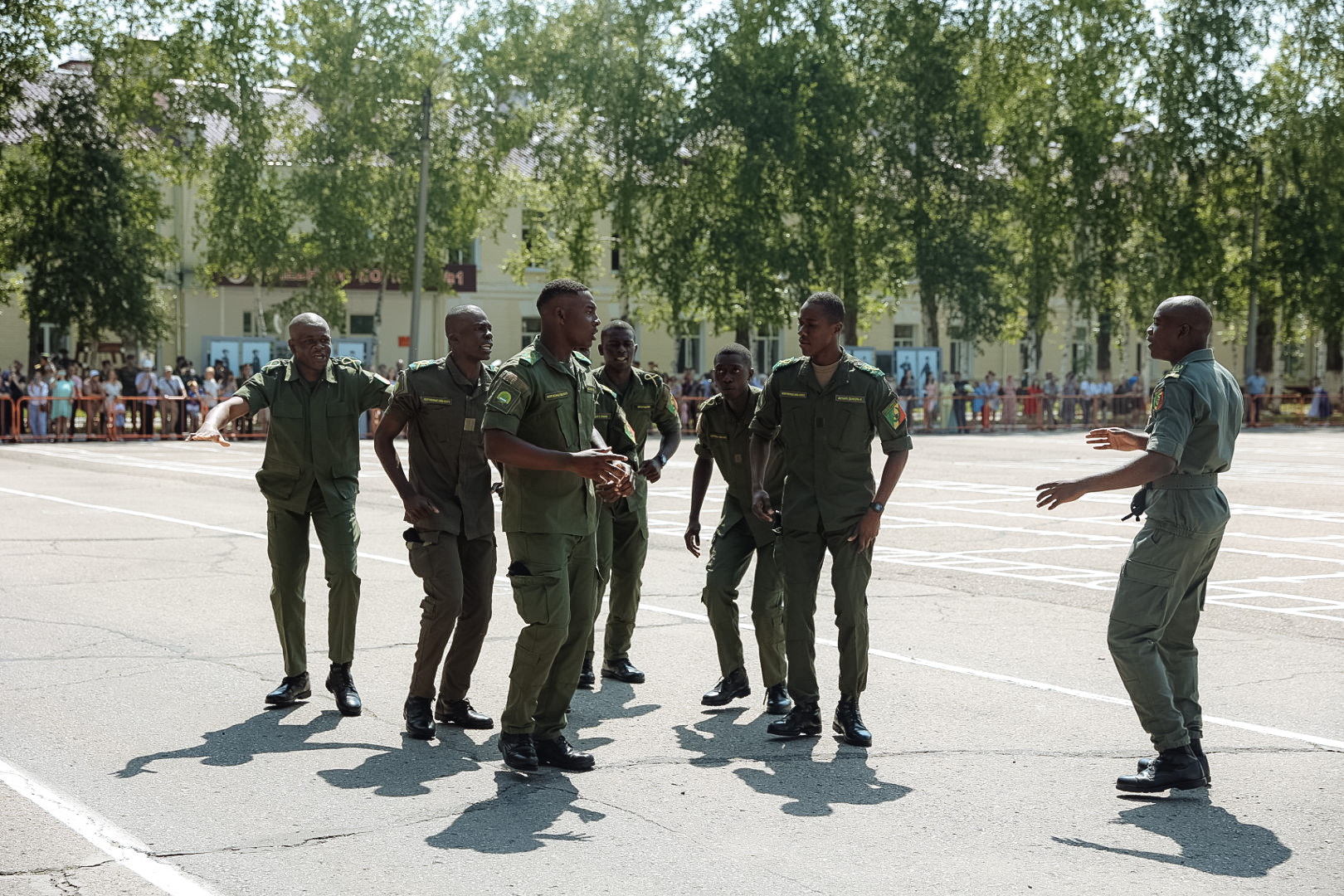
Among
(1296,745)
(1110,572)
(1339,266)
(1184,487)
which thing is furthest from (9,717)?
(1339,266)

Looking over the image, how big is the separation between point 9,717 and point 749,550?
335cm

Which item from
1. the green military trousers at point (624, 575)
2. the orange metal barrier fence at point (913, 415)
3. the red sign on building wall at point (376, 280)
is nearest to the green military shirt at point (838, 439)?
the green military trousers at point (624, 575)

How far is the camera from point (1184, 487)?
5480mm

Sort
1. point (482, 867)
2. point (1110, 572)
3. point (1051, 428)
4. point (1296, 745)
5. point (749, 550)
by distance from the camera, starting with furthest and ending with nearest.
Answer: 1. point (1051, 428)
2. point (1110, 572)
3. point (749, 550)
4. point (1296, 745)
5. point (482, 867)

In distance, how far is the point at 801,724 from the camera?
20.9 ft

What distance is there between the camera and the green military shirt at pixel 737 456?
7.01m

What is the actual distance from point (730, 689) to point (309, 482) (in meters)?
2.16

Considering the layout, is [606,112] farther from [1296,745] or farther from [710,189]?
[1296,745]

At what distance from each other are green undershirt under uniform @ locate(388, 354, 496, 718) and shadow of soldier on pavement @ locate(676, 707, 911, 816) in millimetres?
1009

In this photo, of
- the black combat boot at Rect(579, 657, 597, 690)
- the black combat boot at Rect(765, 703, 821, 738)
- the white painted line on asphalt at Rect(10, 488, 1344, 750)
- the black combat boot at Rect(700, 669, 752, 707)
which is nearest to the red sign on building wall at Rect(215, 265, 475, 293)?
the white painted line on asphalt at Rect(10, 488, 1344, 750)

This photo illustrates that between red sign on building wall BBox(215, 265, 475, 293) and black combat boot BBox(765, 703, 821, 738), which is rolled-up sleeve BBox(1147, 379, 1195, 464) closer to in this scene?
black combat boot BBox(765, 703, 821, 738)

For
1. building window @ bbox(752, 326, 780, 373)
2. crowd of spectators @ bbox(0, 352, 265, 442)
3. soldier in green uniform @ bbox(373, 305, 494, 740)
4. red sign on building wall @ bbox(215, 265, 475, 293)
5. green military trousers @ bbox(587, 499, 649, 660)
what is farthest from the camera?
building window @ bbox(752, 326, 780, 373)

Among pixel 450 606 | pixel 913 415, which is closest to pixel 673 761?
pixel 450 606

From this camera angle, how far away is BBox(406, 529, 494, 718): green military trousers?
6477 mm
